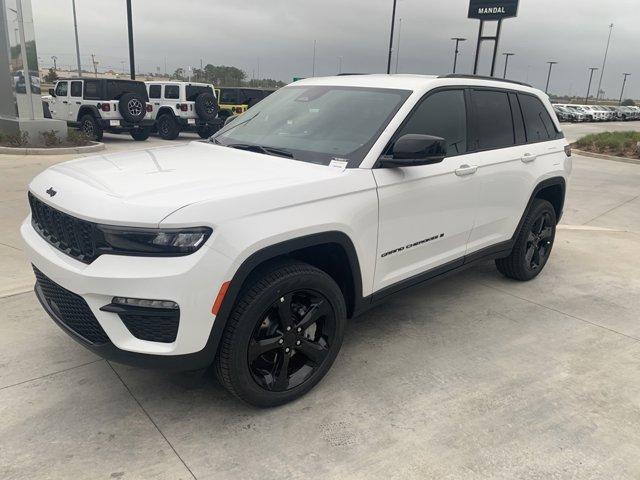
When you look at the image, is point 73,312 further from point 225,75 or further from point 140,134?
point 225,75

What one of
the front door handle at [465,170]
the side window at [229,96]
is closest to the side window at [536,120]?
the front door handle at [465,170]

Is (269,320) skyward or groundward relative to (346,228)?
groundward

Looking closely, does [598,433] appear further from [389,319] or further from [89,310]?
[89,310]

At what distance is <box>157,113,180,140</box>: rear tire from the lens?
59.0 ft

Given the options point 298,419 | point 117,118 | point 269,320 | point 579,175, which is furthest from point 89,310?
point 117,118

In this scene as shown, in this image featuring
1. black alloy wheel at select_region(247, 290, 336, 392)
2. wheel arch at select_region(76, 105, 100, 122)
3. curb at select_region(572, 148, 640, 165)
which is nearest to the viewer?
black alloy wheel at select_region(247, 290, 336, 392)

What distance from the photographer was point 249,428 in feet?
9.15

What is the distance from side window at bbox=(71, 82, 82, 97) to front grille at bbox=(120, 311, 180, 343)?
15.9 meters

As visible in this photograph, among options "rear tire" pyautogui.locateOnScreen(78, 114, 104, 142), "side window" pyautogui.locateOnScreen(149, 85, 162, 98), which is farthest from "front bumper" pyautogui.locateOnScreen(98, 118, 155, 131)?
"side window" pyautogui.locateOnScreen(149, 85, 162, 98)

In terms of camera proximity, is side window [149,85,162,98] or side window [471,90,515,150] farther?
side window [149,85,162,98]

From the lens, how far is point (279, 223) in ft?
8.62

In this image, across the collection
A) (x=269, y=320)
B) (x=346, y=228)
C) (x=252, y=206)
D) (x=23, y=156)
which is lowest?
(x=23, y=156)

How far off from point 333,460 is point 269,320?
2.49 feet

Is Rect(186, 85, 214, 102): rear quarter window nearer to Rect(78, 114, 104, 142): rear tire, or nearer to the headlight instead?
Rect(78, 114, 104, 142): rear tire
